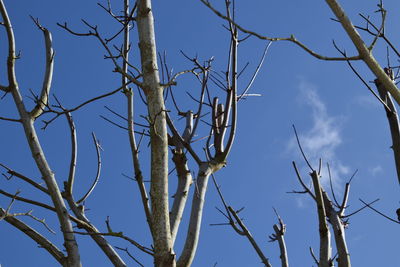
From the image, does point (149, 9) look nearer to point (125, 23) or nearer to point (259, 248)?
point (125, 23)

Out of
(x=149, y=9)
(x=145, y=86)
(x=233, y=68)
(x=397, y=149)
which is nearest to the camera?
(x=397, y=149)

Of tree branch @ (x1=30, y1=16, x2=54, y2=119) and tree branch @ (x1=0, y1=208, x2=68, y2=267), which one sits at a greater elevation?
tree branch @ (x1=30, y1=16, x2=54, y2=119)

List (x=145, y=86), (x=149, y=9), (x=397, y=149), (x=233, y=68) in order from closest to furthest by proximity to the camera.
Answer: (x=397, y=149) < (x=145, y=86) < (x=149, y=9) < (x=233, y=68)

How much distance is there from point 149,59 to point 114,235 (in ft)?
2.68

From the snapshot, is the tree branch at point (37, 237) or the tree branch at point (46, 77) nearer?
the tree branch at point (37, 237)

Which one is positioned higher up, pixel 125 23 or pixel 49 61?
pixel 125 23

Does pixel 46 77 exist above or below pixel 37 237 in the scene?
above

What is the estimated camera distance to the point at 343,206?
2.58 metres

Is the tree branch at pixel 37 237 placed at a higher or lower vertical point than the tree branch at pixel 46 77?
lower

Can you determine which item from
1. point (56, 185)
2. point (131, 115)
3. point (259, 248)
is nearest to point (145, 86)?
point (131, 115)

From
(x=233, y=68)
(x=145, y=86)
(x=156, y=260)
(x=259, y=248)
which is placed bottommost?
(x=156, y=260)

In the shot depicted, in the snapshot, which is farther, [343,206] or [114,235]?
[343,206]

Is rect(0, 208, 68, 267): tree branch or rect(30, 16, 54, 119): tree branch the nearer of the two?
rect(0, 208, 68, 267): tree branch

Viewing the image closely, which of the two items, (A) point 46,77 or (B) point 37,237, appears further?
(A) point 46,77
